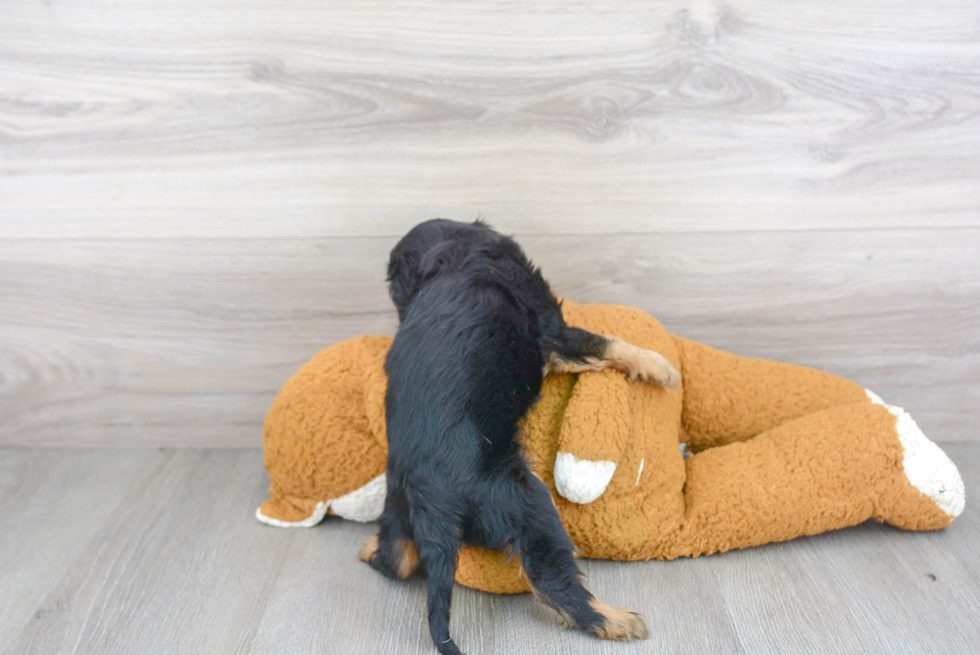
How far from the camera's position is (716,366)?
59.1 inches

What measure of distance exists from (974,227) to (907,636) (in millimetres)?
1012

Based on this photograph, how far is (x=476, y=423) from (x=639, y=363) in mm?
356

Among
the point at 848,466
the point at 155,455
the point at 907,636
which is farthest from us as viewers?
the point at 155,455

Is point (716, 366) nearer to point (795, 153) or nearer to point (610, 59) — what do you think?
point (795, 153)

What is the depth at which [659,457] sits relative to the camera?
1.31 meters

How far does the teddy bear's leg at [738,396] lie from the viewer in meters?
1.49

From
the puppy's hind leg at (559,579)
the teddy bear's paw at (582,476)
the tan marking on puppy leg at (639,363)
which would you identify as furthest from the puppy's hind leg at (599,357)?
the puppy's hind leg at (559,579)

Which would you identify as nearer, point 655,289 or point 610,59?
point 610,59

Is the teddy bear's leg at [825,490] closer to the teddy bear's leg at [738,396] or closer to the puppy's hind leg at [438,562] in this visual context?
the teddy bear's leg at [738,396]

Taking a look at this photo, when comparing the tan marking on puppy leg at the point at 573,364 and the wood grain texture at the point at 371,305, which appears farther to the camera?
the wood grain texture at the point at 371,305

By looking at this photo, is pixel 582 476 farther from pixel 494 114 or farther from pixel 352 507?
pixel 494 114

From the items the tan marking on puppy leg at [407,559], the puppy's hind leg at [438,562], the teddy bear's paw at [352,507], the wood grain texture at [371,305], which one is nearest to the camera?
the puppy's hind leg at [438,562]

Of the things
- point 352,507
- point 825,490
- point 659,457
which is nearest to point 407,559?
point 352,507

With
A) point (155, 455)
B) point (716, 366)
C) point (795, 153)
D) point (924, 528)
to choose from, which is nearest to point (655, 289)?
point (716, 366)
